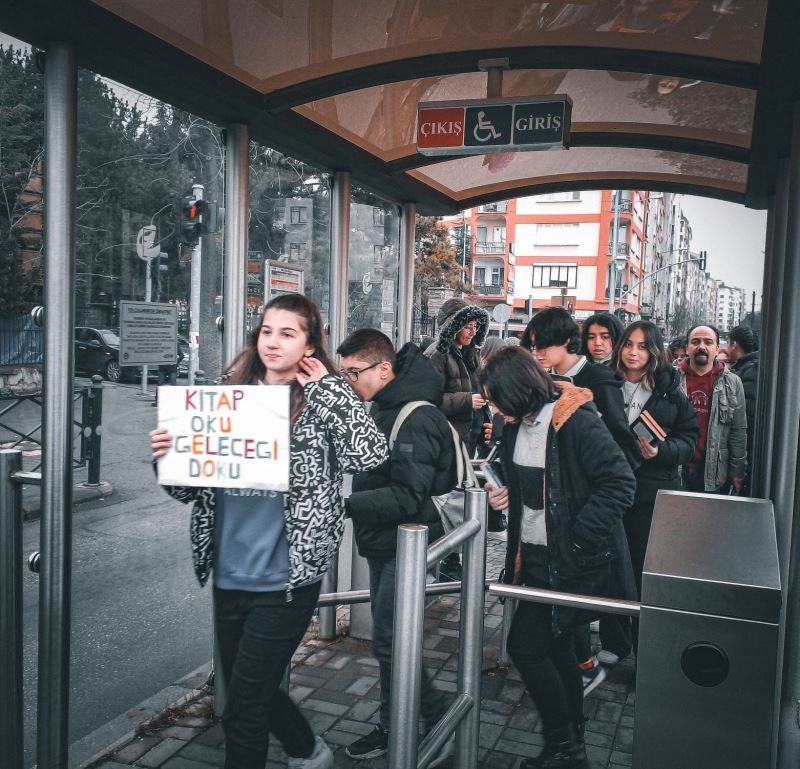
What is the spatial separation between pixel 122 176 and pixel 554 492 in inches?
94.8

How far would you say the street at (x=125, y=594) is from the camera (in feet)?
13.3

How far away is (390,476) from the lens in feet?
11.0

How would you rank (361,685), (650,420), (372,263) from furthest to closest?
1. (372,263)
2. (650,420)
3. (361,685)

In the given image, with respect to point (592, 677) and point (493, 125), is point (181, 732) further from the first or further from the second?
point (493, 125)

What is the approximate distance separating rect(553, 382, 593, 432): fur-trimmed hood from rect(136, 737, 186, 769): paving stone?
2.20 meters

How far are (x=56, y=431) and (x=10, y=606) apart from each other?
26.2 inches

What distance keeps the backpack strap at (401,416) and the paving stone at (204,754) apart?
61.7 inches

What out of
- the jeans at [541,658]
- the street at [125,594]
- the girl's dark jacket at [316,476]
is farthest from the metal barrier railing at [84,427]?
the jeans at [541,658]

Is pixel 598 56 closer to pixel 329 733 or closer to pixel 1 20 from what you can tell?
pixel 1 20

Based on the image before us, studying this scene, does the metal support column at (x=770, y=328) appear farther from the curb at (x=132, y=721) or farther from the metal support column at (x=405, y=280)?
the curb at (x=132, y=721)

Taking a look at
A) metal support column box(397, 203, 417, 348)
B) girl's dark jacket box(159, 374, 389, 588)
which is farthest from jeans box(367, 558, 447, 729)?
metal support column box(397, 203, 417, 348)

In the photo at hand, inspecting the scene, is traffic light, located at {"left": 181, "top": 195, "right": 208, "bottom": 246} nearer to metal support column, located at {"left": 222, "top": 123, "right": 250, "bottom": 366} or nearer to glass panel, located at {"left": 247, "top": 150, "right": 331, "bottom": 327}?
metal support column, located at {"left": 222, "top": 123, "right": 250, "bottom": 366}

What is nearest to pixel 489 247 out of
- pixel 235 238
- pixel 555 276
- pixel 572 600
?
pixel 555 276

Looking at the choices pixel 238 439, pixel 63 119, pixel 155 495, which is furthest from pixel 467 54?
pixel 155 495
